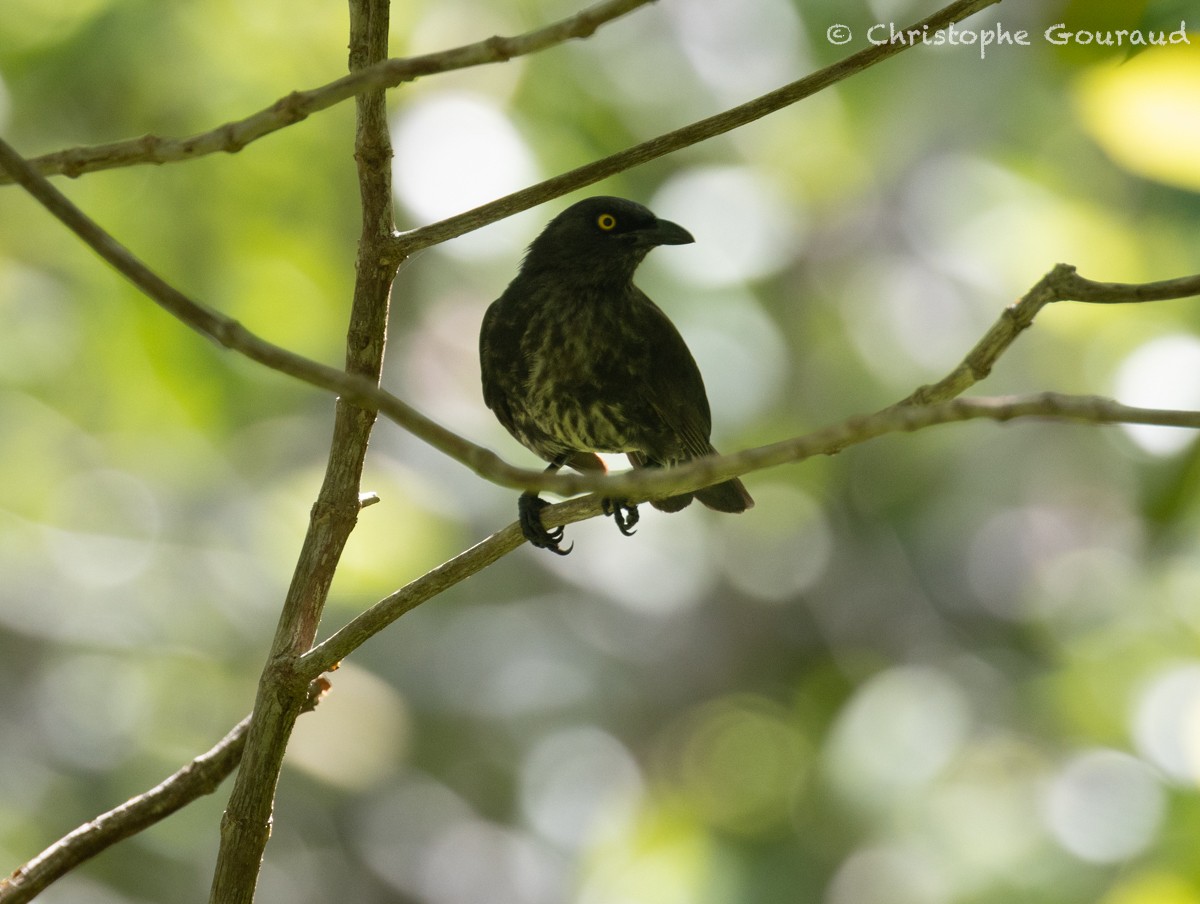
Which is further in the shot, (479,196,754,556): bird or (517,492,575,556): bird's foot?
(479,196,754,556): bird

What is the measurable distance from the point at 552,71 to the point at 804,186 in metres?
1.97

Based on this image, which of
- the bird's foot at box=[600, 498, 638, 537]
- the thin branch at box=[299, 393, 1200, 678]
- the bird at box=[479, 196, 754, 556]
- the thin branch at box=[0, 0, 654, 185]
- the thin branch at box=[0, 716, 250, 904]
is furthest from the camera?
the bird's foot at box=[600, 498, 638, 537]

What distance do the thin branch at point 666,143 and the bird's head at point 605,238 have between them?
2.07 metres

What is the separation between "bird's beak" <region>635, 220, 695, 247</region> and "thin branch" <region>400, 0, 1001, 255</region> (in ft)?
6.95

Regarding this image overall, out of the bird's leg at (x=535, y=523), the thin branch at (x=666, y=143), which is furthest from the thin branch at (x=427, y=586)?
the bird's leg at (x=535, y=523)

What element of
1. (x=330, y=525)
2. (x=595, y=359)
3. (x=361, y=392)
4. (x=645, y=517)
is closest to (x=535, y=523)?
(x=595, y=359)

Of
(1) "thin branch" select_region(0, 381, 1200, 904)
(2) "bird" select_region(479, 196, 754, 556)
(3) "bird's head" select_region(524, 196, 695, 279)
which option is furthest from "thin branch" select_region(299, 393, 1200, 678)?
(3) "bird's head" select_region(524, 196, 695, 279)

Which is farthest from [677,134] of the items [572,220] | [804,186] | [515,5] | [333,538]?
[804,186]

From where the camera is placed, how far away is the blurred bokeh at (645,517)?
6.72m

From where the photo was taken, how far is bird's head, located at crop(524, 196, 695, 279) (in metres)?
4.84

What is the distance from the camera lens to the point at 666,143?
2629 mm

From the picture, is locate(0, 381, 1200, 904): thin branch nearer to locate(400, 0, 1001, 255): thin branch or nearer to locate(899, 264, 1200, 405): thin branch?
locate(899, 264, 1200, 405): thin branch

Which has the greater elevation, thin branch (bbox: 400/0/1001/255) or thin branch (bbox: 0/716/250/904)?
thin branch (bbox: 400/0/1001/255)

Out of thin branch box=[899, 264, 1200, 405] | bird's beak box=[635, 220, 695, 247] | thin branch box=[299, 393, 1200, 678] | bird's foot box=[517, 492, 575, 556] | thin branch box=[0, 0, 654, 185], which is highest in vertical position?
bird's beak box=[635, 220, 695, 247]
